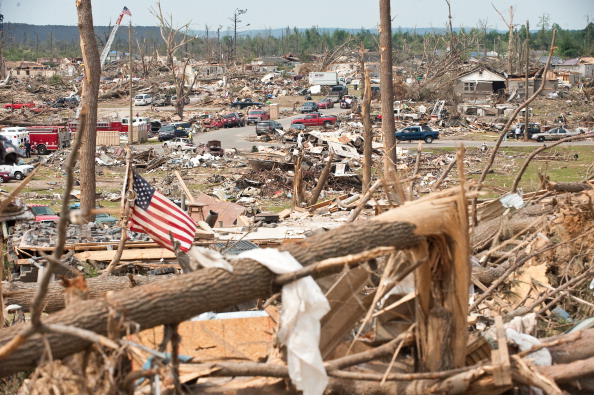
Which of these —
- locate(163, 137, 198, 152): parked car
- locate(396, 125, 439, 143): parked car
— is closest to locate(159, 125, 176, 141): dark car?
locate(163, 137, 198, 152): parked car

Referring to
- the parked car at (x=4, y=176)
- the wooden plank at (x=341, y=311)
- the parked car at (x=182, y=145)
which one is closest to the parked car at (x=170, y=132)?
the parked car at (x=182, y=145)

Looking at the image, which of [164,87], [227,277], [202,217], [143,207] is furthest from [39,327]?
[164,87]

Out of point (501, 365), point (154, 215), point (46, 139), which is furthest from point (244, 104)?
point (501, 365)

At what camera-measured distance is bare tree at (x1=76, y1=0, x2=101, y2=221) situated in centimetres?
1692

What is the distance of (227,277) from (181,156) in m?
30.6

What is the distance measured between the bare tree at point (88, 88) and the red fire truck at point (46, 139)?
22453 millimetres

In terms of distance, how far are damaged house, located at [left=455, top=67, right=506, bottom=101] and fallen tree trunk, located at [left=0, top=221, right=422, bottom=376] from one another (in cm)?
5807

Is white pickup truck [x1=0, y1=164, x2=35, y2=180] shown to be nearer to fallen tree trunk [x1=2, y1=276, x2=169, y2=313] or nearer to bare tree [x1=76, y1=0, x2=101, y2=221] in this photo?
bare tree [x1=76, y1=0, x2=101, y2=221]

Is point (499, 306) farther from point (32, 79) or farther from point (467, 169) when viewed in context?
point (32, 79)

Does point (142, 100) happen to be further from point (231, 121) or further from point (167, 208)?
point (167, 208)

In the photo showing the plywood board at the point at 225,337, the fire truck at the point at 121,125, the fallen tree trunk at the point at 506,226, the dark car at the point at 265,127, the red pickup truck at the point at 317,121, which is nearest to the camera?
the plywood board at the point at 225,337

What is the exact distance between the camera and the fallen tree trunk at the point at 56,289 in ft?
34.2

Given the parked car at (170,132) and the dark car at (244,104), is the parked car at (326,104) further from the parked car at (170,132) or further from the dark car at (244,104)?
the parked car at (170,132)

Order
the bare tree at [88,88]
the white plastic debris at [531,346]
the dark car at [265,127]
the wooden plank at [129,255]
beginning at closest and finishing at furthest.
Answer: the white plastic debris at [531,346] < the wooden plank at [129,255] < the bare tree at [88,88] < the dark car at [265,127]
